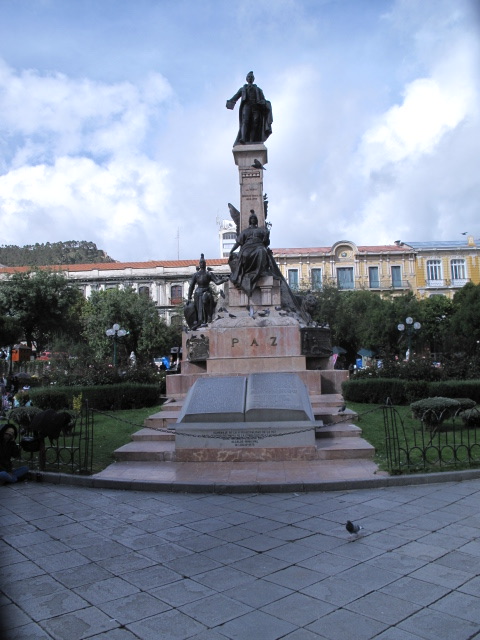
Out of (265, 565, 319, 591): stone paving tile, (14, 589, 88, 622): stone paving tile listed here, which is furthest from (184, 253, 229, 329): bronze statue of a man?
(14, 589, 88, 622): stone paving tile

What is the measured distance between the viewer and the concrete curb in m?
6.90

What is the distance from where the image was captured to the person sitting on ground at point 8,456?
7606 millimetres

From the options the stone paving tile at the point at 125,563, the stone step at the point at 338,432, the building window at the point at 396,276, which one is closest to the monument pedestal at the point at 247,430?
the stone step at the point at 338,432

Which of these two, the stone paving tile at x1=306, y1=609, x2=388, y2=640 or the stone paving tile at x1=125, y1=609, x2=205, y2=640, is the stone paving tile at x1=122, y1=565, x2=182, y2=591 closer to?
the stone paving tile at x1=125, y1=609, x2=205, y2=640

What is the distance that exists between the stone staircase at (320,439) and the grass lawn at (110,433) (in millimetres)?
307

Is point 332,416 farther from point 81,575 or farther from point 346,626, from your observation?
point 346,626

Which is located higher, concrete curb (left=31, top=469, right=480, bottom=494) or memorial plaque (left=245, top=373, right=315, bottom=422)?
memorial plaque (left=245, top=373, right=315, bottom=422)

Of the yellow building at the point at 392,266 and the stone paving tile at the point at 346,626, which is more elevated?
the yellow building at the point at 392,266

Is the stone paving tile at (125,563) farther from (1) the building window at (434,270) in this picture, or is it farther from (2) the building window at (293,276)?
(1) the building window at (434,270)

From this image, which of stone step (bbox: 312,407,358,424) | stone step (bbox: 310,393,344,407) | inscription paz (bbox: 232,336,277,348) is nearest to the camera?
stone step (bbox: 312,407,358,424)

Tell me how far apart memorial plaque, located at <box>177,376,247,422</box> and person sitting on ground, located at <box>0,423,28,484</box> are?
8.17 ft

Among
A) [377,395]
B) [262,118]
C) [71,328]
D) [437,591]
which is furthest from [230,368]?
[71,328]

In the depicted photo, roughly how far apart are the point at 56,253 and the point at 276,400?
102m

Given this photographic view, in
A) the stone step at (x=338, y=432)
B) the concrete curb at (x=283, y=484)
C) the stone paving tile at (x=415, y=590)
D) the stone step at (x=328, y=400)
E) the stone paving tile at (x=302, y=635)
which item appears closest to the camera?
the stone paving tile at (x=302, y=635)
